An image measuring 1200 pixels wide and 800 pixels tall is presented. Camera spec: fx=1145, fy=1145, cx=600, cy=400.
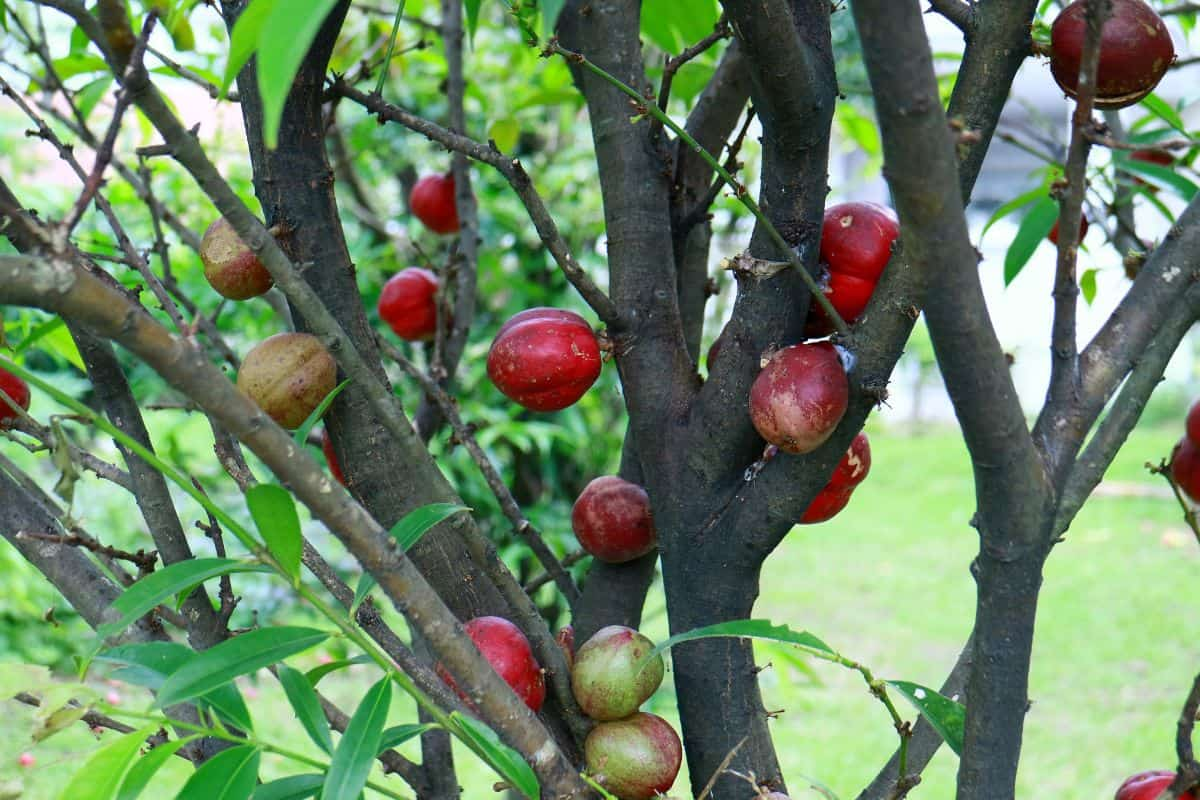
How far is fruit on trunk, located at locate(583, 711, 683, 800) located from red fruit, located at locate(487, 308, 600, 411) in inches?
11.9

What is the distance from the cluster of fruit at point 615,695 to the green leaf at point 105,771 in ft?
0.94

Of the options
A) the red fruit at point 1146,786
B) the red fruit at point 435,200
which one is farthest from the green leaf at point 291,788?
the red fruit at point 435,200

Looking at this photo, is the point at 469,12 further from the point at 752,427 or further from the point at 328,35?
the point at 752,427

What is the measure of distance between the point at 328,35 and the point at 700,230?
46 cm

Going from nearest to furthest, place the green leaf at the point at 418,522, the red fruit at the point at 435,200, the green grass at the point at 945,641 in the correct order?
1. the green leaf at the point at 418,522
2. the red fruit at the point at 435,200
3. the green grass at the point at 945,641

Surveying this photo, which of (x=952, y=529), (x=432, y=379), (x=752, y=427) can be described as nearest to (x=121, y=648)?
(x=752, y=427)

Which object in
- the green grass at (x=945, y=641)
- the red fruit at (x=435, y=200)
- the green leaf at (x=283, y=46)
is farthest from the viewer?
the green grass at (x=945, y=641)

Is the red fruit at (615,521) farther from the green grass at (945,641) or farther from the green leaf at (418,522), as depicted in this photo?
the green grass at (945,641)

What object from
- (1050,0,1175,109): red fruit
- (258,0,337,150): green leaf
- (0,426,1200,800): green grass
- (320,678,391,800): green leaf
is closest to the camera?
(258,0,337,150): green leaf

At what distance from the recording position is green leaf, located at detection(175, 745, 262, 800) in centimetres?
63

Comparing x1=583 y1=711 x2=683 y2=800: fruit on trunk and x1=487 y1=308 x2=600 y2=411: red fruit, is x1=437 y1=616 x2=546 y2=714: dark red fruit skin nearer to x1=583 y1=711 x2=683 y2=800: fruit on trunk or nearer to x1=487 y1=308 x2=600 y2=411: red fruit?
x1=583 y1=711 x2=683 y2=800: fruit on trunk

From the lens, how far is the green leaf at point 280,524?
0.64 m

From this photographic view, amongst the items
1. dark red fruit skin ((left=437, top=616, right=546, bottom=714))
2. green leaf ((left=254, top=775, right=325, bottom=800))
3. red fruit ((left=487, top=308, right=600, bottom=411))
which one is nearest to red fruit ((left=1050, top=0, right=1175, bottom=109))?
red fruit ((left=487, top=308, right=600, bottom=411))

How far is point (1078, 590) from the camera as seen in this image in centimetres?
541
